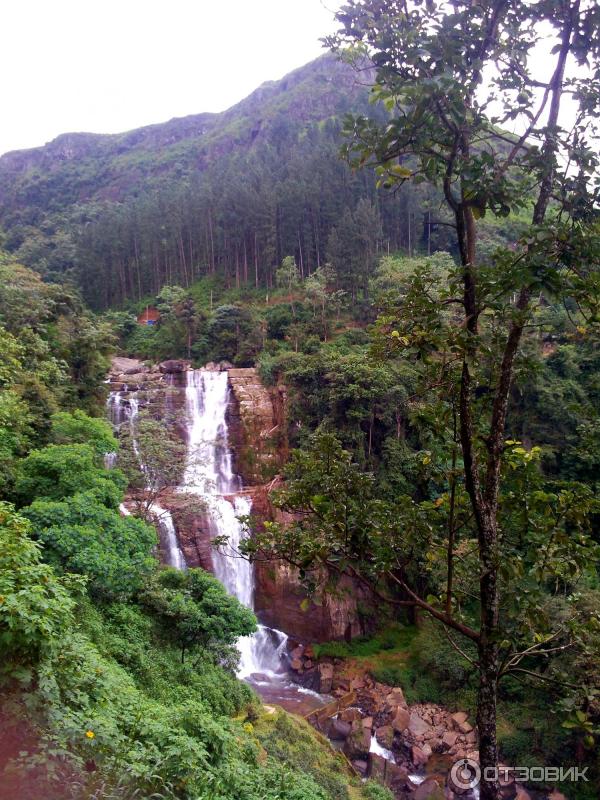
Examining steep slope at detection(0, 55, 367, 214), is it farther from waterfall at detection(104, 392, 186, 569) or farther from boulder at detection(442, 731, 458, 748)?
boulder at detection(442, 731, 458, 748)

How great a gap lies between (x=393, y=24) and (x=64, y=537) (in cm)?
818

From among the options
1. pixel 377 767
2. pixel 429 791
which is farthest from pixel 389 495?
pixel 429 791

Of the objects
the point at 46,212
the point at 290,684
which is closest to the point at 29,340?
the point at 290,684

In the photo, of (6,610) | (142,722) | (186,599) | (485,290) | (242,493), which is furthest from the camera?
(242,493)

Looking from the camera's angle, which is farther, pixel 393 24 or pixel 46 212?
pixel 46 212

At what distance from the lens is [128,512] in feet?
54.0

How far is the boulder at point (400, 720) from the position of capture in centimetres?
1389

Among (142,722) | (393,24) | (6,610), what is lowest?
(142,722)

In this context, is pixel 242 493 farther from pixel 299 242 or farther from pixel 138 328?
pixel 299 242

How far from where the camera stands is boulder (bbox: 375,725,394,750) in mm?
13430

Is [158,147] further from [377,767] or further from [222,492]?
[377,767]

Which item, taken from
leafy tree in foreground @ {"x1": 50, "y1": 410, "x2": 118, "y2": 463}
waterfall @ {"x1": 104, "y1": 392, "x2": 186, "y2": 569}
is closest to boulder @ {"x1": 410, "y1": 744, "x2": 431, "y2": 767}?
waterfall @ {"x1": 104, "y1": 392, "x2": 186, "y2": 569}

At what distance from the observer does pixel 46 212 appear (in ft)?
228

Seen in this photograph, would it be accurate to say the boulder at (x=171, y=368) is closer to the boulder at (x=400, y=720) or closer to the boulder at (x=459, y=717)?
the boulder at (x=400, y=720)
